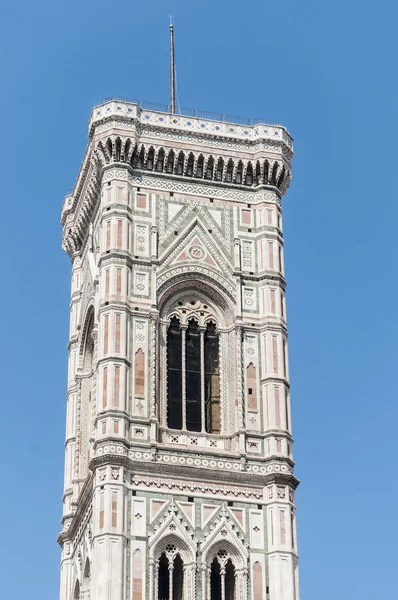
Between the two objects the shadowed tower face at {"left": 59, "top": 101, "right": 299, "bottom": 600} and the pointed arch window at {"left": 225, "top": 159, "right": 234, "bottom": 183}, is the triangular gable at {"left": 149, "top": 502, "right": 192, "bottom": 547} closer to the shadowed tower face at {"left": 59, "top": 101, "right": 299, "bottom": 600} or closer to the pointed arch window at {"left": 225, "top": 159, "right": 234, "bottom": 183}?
the shadowed tower face at {"left": 59, "top": 101, "right": 299, "bottom": 600}

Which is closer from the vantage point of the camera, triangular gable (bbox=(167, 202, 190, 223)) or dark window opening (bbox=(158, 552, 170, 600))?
dark window opening (bbox=(158, 552, 170, 600))

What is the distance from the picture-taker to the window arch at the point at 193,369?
41.1 metres

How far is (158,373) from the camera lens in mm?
40969

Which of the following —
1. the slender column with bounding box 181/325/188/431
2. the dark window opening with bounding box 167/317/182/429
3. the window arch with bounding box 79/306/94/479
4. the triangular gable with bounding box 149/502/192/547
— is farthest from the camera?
the window arch with bounding box 79/306/94/479

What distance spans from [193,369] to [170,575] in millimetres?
6226

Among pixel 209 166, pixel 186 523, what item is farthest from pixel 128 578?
pixel 209 166

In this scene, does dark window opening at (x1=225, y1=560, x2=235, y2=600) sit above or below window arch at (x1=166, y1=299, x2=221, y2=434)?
below

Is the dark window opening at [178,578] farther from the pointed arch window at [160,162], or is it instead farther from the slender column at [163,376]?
the pointed arch window at [160,162]

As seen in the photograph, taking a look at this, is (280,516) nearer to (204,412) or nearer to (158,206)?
(204,412)

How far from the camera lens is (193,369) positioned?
42.0 m

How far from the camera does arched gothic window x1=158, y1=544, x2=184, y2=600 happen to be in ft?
125

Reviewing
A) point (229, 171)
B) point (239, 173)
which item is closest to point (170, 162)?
point (229, 171)

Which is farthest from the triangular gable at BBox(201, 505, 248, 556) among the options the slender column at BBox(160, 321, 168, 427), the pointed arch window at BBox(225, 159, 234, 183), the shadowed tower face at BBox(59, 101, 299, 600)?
the pointed arch window at BBox(225, 159, 234, 183)

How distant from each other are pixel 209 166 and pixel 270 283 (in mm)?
4005
